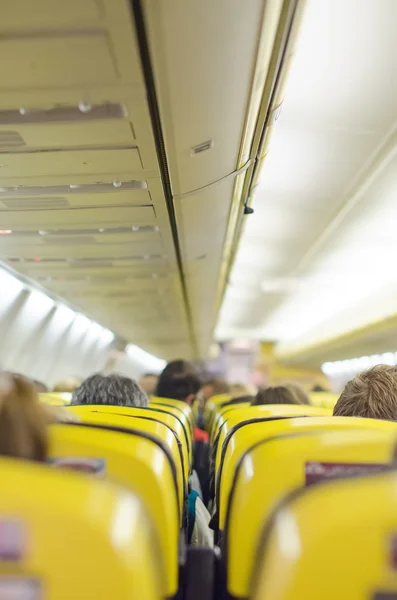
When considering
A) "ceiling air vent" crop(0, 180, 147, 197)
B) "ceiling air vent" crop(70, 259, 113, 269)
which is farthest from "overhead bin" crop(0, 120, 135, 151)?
"ceiling air vent" crop(70, 259, 113, 269)

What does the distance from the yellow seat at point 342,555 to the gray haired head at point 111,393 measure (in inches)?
89.4

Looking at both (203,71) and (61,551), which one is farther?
(203,71)

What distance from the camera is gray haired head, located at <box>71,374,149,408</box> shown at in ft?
11.0

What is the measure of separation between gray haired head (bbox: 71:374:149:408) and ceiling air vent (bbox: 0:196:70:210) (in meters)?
1.17

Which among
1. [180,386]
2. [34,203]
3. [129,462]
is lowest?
[129,462]

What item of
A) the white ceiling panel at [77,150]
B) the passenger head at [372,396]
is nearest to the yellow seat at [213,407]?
the white ceiling panel at [77,150]

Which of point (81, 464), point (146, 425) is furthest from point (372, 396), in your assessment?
point (81, 464)

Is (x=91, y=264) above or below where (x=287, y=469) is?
above

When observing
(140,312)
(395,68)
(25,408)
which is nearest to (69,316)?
(140,312)

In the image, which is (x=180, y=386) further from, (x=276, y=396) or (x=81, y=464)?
(x=81, y=464)

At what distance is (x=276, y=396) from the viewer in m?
3.98

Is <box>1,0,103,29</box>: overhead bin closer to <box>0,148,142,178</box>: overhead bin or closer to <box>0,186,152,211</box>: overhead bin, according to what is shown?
<box>0,148,142,178</box>: overhead bin

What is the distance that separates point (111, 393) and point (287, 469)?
1970mm

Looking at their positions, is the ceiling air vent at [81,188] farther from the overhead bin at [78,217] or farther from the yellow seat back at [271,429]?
the yellow seat back at [271,429]
